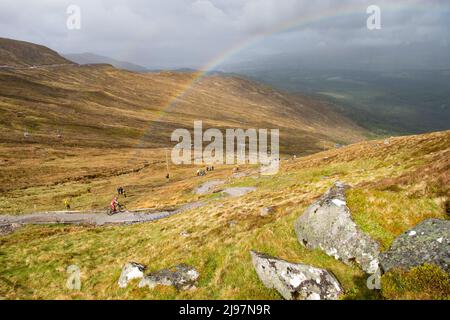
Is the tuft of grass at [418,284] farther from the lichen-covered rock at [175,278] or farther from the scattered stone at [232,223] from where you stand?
the scattered stone at [232,223]

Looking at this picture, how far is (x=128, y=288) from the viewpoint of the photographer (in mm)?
17906

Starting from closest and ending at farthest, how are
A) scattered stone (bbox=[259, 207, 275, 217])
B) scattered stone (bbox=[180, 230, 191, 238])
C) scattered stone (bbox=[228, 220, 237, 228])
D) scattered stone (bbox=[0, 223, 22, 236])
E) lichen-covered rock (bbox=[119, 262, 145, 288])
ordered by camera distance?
lichen-covered rock (bbox=[119, 262, 145, 288]) < scattered stone (bbox=[228, 220, 237, 228]) < scattered stone (bbox=[259, 207, 275, 217]) < scattered stone (bbox=[180, 230, 191, 238]) < scattered stone (bbox=[0, 223, 22, 236])

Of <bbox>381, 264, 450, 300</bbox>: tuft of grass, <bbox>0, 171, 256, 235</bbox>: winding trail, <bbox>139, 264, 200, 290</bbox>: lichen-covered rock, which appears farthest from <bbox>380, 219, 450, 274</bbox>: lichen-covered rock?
<bbox>0, 171, 256, 235</bbox>: winding trail

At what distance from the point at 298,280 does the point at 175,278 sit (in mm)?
5733

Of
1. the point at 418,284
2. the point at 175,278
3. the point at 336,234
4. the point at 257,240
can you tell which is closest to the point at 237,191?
the point at 257,240

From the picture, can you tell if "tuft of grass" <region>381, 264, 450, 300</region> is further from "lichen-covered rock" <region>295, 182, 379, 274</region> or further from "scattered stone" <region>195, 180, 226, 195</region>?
"scattered stone" <region>195, 180, 226, 195</region>

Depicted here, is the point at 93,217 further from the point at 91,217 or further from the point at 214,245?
the point at 214,245

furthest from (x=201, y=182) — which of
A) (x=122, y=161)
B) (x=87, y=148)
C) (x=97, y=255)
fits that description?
(x=87, y=148)

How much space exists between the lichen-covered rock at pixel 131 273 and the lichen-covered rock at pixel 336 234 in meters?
8.29

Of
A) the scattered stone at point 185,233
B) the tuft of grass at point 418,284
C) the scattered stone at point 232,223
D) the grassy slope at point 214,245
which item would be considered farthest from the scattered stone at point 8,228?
the tuft of grass at point 418,284

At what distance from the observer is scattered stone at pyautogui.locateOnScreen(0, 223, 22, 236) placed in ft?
151

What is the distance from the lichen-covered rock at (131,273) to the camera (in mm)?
18545

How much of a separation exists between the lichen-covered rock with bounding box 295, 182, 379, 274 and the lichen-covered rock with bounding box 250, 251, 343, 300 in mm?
1924
